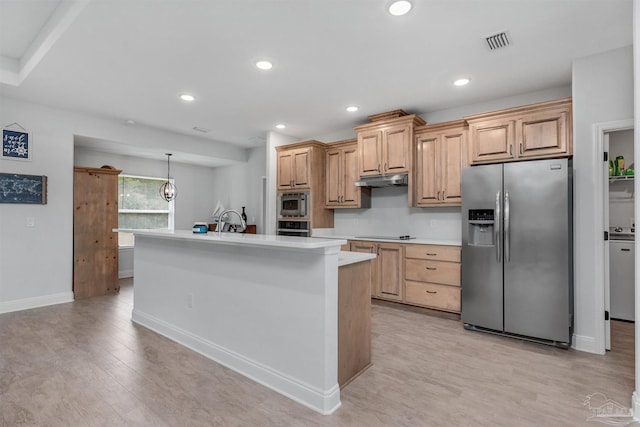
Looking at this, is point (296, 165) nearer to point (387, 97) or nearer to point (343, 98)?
point (343, 98)

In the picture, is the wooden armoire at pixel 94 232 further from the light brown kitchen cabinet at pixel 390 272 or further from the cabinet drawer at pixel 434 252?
the cabinet drawer at pixel 434 252

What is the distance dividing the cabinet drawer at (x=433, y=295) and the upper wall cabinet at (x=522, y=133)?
1502 mm

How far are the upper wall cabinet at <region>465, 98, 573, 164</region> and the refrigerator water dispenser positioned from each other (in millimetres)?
631

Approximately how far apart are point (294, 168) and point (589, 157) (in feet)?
11.9

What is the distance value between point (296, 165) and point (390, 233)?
1.81 meters

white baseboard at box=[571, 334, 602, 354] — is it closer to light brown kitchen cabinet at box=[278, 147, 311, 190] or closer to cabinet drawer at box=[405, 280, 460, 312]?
cabinet drawer at box=[405, 280, 460, 312]

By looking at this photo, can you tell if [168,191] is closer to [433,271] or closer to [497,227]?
[433,271]

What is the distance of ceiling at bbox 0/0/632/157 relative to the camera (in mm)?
2305

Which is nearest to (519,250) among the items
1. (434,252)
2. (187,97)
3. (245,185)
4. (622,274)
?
(434,252)

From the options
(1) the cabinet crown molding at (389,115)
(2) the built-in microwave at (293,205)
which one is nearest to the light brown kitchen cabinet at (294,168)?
(2) the built-in microwave at (293,205)

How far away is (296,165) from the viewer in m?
5.16

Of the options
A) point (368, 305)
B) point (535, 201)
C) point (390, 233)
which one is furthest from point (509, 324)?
point (390, 233)

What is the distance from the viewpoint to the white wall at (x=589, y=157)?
9.25 feet

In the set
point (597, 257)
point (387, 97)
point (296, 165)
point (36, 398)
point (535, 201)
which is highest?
point (387, 97)
